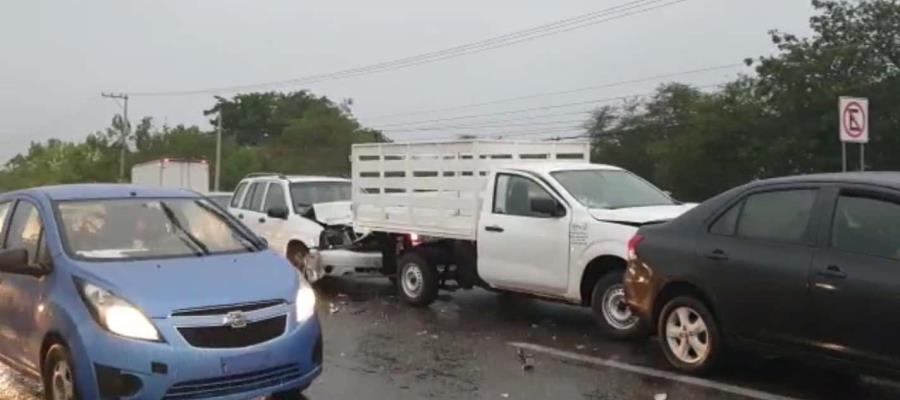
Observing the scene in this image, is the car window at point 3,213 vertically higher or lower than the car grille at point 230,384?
higher

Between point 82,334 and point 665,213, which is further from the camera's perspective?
point 665,213

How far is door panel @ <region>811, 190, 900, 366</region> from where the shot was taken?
606 centimetres

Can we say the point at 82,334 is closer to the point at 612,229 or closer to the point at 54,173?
the point at 612,229

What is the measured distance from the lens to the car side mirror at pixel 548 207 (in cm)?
974

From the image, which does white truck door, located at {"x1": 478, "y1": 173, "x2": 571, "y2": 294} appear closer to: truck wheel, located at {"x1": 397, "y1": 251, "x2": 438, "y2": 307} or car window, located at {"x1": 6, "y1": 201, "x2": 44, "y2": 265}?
truck wheel, located at {"x1": 397, "y1": 251, "x2": 438, "y2": 307}

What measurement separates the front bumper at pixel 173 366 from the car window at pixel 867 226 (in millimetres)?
3662

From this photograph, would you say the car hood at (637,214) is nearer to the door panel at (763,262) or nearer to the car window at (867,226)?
the door panel at (763,262)

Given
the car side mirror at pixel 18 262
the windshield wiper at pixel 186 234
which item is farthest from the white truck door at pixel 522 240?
the car side mirror at pixel 18 262

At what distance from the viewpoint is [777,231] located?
6.96 metres

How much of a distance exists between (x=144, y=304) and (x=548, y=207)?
4909 mm

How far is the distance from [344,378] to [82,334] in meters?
2.58

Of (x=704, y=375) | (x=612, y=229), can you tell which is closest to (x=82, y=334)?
(x=704, y=375)

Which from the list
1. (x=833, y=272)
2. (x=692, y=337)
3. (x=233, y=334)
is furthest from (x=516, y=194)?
(x=233, y=334)

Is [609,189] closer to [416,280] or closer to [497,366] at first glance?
[497,366]
